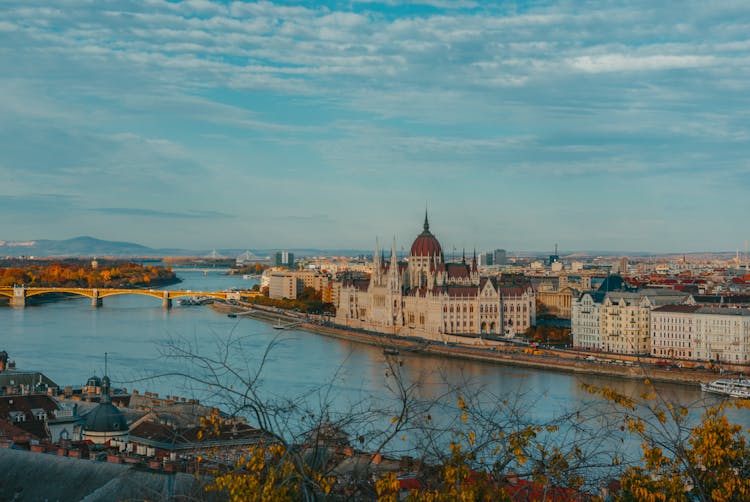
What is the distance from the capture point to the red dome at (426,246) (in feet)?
120

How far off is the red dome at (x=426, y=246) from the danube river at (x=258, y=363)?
18.2 feet

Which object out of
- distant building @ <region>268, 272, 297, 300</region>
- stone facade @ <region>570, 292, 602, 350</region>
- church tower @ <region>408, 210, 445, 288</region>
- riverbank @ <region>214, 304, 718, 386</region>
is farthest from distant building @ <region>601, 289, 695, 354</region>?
distant building @ <region>268, 272, 297, 300</region>

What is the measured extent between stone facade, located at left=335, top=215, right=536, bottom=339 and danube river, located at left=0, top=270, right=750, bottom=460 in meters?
3.25

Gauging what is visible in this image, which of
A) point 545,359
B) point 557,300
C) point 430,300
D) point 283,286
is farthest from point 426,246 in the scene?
point 283,286

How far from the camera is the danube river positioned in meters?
16.4

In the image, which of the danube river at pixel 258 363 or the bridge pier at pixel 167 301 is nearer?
the danube river at pixel 258 363

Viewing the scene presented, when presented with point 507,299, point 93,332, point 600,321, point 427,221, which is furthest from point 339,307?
point 600,321

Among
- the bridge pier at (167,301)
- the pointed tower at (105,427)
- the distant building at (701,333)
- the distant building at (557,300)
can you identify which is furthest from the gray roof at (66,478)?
the bridge pier at (167,301)

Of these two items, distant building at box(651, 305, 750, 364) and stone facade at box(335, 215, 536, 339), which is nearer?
distant building at box(651, 305, 750, 364)

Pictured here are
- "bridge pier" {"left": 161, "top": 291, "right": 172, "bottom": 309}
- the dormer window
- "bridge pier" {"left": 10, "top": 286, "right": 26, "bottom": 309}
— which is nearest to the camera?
the dormer window

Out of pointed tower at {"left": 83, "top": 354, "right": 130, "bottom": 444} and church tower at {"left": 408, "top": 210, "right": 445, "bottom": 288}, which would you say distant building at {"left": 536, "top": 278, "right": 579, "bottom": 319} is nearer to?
church tower at {"left": 408, "top": 210, "right": 445, "bottom": 288}

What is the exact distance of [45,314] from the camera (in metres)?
38.6

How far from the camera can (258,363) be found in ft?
64.1

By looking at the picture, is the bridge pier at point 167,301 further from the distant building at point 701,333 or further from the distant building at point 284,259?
the distant building at point 284,259
